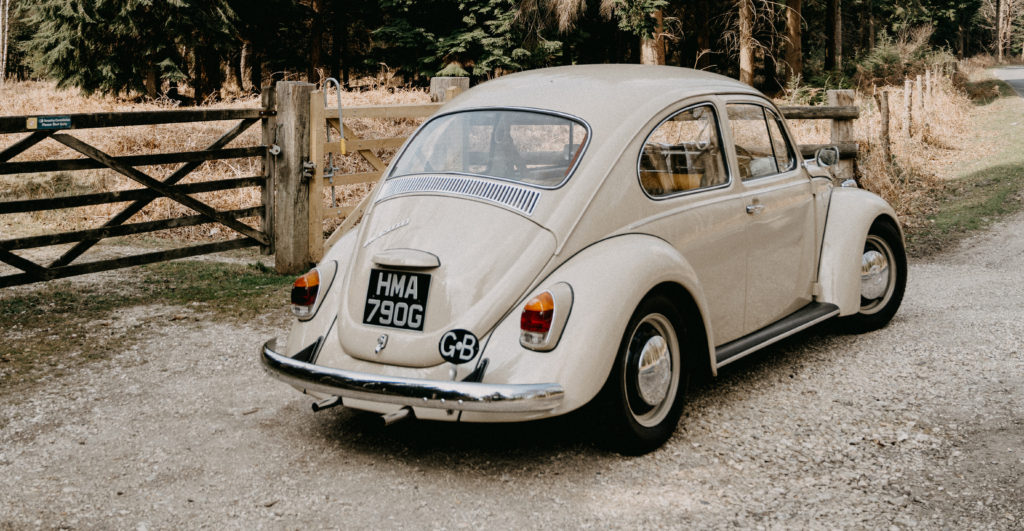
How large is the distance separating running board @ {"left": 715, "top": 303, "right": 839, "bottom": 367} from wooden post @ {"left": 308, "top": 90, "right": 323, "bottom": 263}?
468 centimetres

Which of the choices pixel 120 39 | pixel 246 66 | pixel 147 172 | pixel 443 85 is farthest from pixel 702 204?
pixel 246 66

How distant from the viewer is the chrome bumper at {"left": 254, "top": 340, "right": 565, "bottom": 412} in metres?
3.63

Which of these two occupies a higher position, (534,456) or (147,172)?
(147,172)

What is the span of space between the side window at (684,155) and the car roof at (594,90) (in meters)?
0.13

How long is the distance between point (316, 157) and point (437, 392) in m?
5.24

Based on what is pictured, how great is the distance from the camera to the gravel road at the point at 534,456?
366cm

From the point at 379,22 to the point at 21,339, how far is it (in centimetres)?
2947

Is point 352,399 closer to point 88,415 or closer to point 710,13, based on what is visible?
point 88,415

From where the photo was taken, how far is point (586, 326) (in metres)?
3.84

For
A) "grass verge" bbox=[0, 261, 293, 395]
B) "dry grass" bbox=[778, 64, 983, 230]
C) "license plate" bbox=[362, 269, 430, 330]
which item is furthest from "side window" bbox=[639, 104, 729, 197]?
"dry grass" bbox=[778, 64, 983, 230]

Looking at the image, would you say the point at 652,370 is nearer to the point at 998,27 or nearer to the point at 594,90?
the point at 594,90

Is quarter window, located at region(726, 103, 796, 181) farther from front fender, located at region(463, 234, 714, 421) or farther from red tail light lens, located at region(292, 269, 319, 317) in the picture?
red tail light lens, located at region(292, 269, 319, 317)

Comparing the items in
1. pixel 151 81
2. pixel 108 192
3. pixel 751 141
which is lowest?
pixel 108 192

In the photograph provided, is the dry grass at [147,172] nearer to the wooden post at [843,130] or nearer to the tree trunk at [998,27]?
the wooden post at [843,130]
